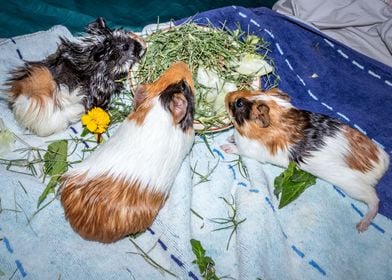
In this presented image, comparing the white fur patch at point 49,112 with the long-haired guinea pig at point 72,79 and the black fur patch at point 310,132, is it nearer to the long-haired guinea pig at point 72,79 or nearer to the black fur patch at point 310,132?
the long-haired guinea pig at point 72,79

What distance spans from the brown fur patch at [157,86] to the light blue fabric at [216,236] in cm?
50

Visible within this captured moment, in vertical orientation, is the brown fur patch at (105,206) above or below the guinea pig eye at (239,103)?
below

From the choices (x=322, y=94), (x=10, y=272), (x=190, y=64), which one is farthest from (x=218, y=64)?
(x=10, y=272)

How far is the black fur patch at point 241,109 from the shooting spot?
90.0 inches

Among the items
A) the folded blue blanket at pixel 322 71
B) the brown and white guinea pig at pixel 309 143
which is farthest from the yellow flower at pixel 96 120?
the folded blue blanket at pixel 322 71

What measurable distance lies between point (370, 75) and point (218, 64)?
127 centimetres

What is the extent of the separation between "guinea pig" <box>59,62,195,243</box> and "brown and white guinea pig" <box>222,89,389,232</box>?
39cm

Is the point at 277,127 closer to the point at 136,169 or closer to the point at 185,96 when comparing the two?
the point at 185,96

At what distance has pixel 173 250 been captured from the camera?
2.18 metres

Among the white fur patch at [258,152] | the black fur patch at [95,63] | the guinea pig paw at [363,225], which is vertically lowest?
the guinea pig paw at [363,225]

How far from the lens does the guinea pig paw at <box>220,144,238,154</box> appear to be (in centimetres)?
253

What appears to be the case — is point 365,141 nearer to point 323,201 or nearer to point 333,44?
point 323,201

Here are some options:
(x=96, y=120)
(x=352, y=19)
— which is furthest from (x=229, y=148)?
(x=352, y=19)

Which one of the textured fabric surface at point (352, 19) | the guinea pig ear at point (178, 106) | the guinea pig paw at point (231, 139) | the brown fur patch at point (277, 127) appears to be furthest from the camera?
the textured fabric surface at point (352, 19)
